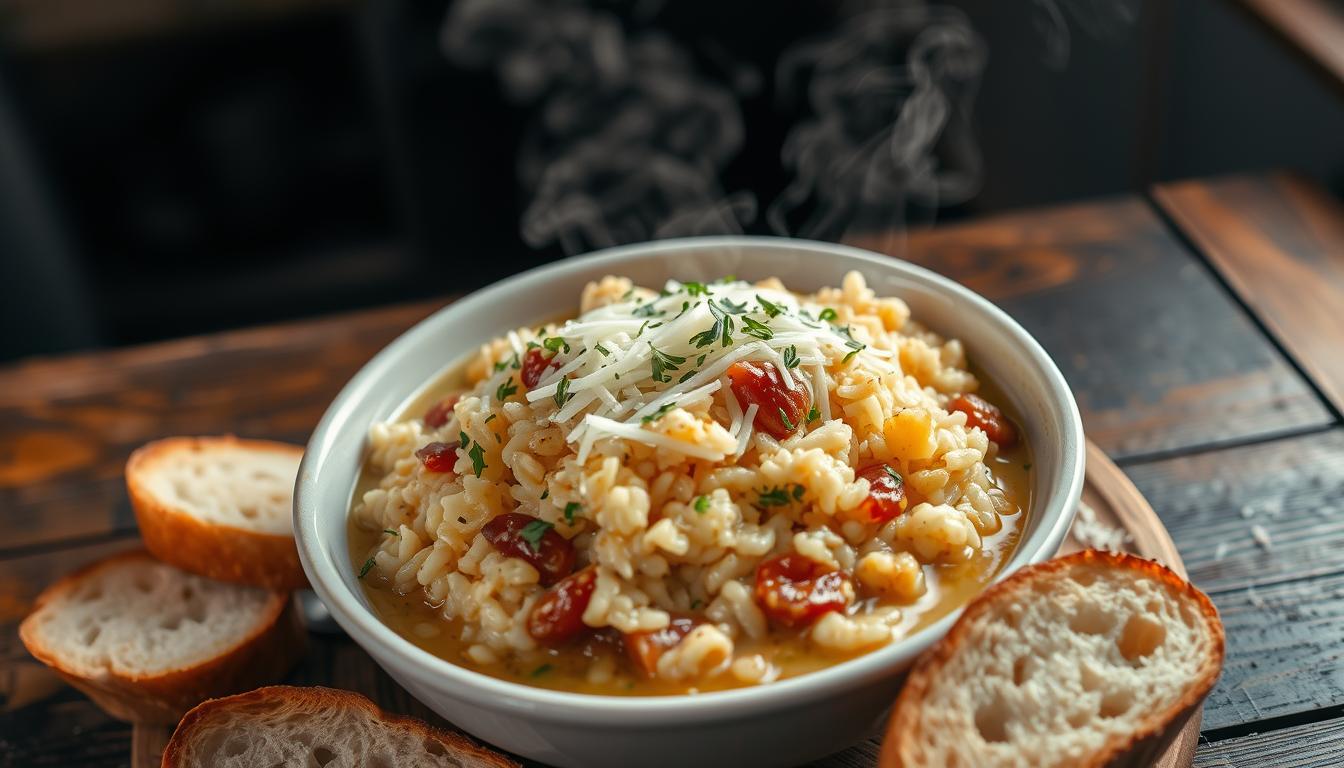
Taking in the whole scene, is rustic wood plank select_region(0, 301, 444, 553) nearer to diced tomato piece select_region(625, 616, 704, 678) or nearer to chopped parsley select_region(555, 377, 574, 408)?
chopped parsley select_region(555, 377, 574, 408)

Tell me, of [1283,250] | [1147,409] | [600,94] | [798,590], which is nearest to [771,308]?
[798,590]

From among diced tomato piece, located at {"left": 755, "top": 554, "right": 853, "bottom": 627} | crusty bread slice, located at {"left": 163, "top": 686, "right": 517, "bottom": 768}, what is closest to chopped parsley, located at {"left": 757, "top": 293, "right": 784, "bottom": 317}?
diced tomato piece, located at {"left": 755, "top": 554, "right": 853, "bottom": 627}

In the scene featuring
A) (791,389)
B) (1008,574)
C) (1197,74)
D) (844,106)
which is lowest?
(1197,74)

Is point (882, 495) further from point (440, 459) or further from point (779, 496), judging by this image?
point (440, 459)

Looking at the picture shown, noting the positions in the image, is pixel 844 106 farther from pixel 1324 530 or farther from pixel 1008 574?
pixel 1008 574

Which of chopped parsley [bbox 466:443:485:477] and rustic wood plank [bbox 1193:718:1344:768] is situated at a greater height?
chopped parsley [bbox 466:443:485:477]

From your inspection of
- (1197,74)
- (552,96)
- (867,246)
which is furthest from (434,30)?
(1197,74)
